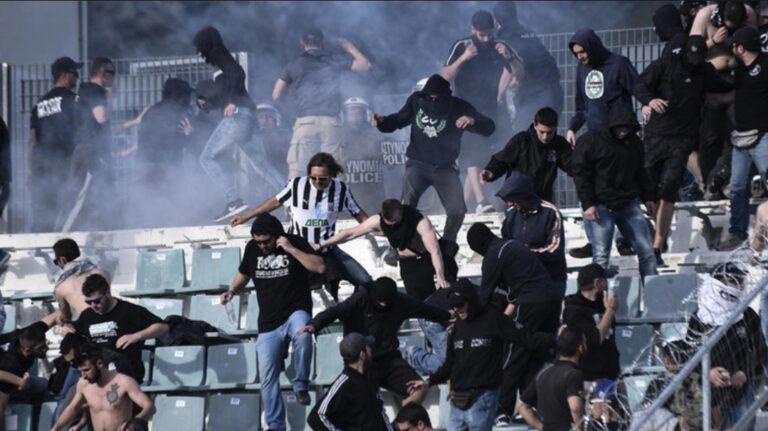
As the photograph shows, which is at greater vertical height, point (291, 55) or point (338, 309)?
point (291, 55)

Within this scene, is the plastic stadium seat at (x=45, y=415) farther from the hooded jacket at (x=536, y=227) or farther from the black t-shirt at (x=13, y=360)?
the hooded jacket at (x=536, y=227)

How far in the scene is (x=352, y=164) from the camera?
55.0 ft

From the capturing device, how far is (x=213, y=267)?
14.6 metres

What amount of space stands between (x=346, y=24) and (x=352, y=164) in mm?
5817

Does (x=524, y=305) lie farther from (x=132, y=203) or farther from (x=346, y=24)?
(x=346, y=24)

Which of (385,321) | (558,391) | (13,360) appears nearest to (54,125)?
(13,360)

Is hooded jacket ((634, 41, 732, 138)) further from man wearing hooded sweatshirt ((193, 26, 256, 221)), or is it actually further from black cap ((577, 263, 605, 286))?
man wearing hooded sweatshirt ((193, 26, 256, 221))

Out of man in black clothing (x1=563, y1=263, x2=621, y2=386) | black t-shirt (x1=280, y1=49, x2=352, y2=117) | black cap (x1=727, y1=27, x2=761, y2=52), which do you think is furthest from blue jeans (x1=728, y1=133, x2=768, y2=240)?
black t-shirt (x1=280, y1=49, x2=352, y2=117)

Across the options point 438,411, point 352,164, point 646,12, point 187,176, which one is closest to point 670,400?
point 438,411

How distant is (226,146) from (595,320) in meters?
5.61

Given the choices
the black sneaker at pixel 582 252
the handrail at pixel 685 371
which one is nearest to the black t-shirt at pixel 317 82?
the black sneaker at pixel 582 252

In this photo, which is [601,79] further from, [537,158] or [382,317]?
[382,317]

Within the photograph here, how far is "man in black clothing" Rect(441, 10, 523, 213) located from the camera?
16000 mm

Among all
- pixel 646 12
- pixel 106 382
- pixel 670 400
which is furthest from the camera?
pixel 646 12
